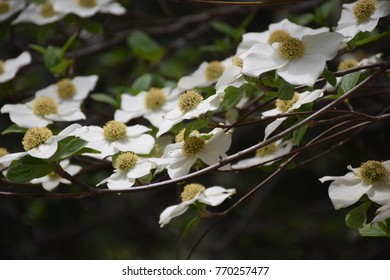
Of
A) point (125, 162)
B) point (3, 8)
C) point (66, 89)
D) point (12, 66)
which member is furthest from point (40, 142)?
point (3, 8)

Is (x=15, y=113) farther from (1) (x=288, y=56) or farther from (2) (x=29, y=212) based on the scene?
(2) (x=29, y=212)

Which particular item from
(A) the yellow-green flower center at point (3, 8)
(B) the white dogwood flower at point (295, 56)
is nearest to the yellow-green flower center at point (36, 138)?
(B) the white dogwood flower at point (295, 56)

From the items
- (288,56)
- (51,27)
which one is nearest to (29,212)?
(51,27)

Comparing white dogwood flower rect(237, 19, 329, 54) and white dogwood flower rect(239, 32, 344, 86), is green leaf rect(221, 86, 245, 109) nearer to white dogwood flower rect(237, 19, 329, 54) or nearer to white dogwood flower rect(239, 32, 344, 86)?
white dogwood flower rect(239, 32, 344, 86)

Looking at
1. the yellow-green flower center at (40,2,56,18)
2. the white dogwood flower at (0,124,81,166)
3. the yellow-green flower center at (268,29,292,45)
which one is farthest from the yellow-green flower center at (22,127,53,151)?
the yellow-green flower center at (40,2,56,18)

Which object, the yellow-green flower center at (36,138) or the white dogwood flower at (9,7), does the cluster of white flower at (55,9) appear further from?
the yellow-green flower center at (36,138)
